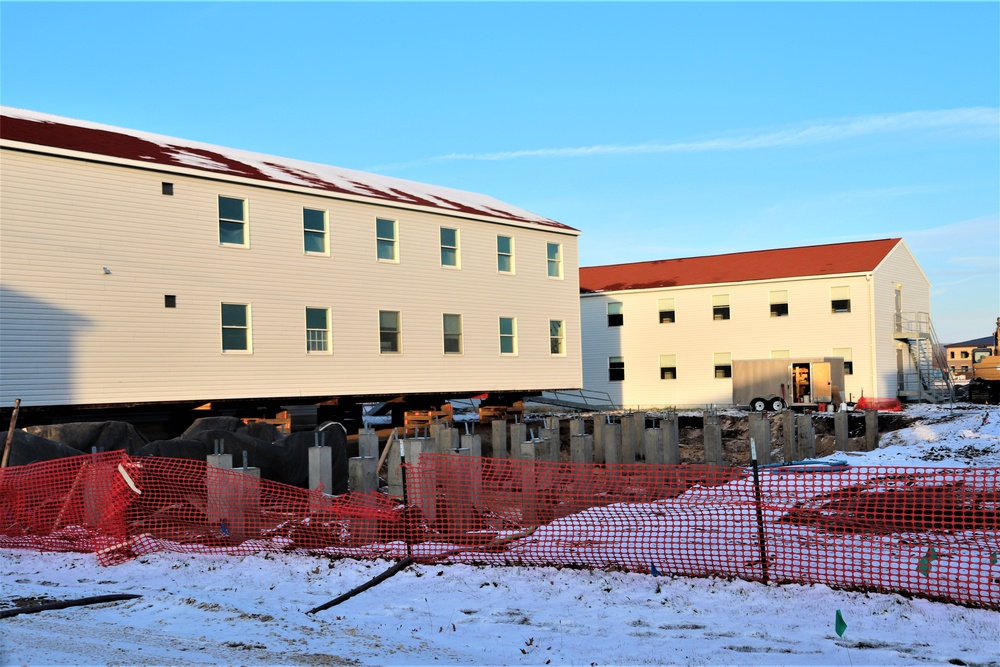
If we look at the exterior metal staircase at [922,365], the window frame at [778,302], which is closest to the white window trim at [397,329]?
the window frame at [778,302]

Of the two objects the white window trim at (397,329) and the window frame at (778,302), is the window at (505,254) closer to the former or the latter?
the white window trim at (397,329)

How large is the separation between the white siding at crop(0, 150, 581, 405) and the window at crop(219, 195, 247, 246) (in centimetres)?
26

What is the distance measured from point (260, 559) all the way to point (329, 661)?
4367mm

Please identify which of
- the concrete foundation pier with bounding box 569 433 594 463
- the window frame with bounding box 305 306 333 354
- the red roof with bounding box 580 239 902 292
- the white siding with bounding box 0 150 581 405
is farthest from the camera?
the red roof with bounding box 580 239 902 292

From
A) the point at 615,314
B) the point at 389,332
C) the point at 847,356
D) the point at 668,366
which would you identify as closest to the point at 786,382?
the point at 847,356

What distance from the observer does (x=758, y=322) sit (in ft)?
154

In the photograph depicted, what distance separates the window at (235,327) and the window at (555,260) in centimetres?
1311

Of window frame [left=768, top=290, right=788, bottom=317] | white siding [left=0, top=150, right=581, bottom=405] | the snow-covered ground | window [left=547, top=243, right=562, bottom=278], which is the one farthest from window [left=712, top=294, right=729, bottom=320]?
the snow-covered ground

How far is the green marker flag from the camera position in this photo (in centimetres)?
902

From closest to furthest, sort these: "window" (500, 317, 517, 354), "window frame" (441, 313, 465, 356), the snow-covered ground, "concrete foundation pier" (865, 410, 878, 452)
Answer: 1. the snow-covered ground
2. "concrete foundation pier" (865, 410, 878, 452)
3. "window frame" (441, 313, 465, 356)
4. "window" (500, 317, 517, 354)

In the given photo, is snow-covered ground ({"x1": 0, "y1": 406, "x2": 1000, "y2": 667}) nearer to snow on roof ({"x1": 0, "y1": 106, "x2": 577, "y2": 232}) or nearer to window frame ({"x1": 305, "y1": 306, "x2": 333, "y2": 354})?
snow on roof ({"x1": 0, "y1": 106, "x2": 577, "y2": 232})

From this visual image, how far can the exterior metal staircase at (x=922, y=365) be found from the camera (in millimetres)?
45812

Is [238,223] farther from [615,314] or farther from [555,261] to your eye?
[615,314]

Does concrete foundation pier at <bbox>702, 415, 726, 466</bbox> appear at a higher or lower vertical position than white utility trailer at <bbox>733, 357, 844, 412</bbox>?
lower
